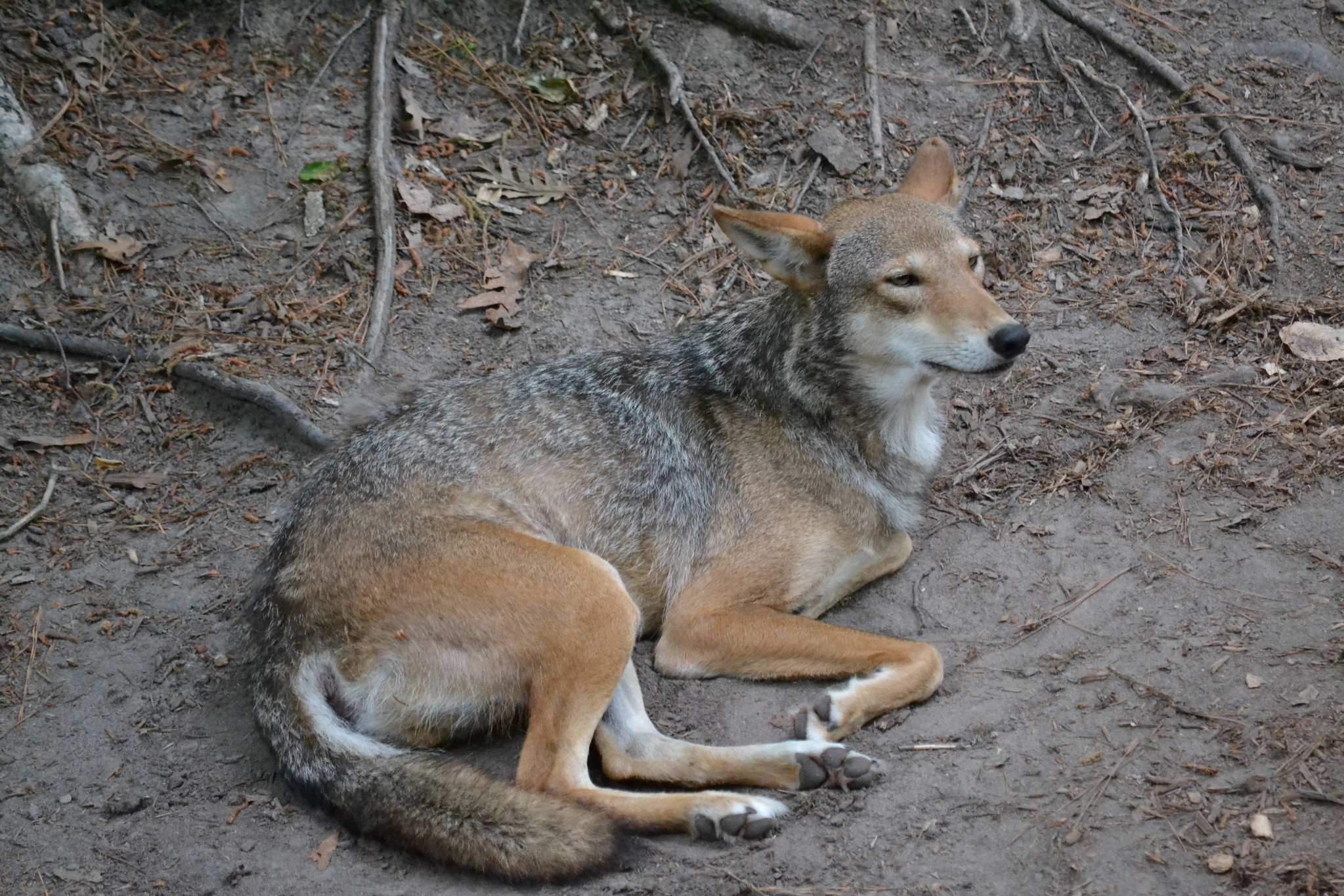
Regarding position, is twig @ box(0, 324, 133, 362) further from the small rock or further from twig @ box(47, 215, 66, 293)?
the small rock

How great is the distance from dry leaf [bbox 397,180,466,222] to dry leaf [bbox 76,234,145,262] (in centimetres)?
192

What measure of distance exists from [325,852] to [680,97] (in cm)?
631

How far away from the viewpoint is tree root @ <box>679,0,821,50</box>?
8641 mm

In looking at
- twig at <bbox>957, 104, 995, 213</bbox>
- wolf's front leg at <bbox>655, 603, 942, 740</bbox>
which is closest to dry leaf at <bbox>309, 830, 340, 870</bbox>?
wolf's front leg at <bbox>655, 603, 942, 740</bbox>

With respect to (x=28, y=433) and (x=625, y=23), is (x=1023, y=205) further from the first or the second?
(x=28, y=433)

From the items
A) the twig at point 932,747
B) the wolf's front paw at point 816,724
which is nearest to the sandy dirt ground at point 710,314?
the twig at point 932,747

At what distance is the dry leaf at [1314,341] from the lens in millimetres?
6500

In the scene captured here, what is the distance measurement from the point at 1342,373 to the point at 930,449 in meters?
2.71

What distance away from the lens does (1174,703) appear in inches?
181

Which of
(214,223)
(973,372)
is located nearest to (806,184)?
(973,372)

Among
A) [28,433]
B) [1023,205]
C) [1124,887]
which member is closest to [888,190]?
[1023,205]

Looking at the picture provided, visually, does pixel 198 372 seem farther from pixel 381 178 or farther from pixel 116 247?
pixel 381 178

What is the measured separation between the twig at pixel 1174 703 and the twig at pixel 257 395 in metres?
4.91

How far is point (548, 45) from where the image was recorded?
8.64 meters
